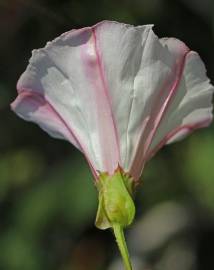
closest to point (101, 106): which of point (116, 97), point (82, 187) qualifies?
point (116, 97)

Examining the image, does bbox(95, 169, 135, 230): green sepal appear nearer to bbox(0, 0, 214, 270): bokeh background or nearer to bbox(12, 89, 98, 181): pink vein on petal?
bbox(12, 89, 98, 181): pink vein on petal

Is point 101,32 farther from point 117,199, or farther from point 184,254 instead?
point 184,254

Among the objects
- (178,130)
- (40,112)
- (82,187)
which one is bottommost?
(82,187)

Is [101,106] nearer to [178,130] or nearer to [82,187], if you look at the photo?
[178,130]

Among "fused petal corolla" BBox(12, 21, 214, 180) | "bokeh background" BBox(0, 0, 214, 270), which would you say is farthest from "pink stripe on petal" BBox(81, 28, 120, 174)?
"bokeh background" BBox(0, 0, 214, 270)

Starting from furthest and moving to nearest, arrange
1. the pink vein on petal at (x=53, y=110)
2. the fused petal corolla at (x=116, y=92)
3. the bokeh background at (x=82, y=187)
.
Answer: the bokeh background at (x=82, y=187)
the pink vein on petal at (x=53, y=110)
the fused petal corolla at (x=116, y=92)

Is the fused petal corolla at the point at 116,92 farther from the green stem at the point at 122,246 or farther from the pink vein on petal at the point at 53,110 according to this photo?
the green stem at the point at 122,246

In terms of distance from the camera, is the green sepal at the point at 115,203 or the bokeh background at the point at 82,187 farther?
the bokeh background at the point at 82,187

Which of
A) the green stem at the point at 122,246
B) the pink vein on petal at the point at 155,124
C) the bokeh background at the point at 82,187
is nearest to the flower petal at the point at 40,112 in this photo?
the pink vein on petal at the point at 155,124
